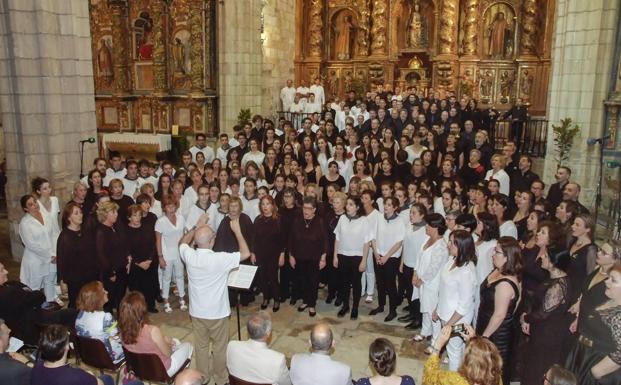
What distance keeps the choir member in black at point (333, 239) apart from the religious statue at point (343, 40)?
1453 centimetres

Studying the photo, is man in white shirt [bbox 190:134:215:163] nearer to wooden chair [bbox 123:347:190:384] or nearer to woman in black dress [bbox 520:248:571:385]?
wooden chair [bbox 123:347:190:384]

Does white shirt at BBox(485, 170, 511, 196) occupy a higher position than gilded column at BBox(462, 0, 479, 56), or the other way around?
gilded column at BBox(462, 0, 479, 56)

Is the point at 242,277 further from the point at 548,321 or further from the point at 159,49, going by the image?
the point at 159,49

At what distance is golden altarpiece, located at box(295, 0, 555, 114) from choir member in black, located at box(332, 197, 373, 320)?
13.8 m

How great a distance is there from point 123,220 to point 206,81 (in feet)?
31.5

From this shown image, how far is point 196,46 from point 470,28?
33.2 feet

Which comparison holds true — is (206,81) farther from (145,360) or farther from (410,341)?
(145,360)

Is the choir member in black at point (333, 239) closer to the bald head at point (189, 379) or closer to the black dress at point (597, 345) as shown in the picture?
the black dress at point (597, 345)

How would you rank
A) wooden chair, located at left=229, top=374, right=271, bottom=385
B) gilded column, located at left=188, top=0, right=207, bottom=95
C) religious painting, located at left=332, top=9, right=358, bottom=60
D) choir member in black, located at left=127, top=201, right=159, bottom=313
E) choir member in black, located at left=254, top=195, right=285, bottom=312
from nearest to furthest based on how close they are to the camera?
wooden chair, located at left=229, top=374, right=271, bottom=385
choir member in black, located at left=127, top=201, right=159, bottom=313
choir member in black, located at left=254, top=195, right=285, bottom=312
gilded column, located at left=188, top=0, right=207, bottom=95
religious painting, located at left=332, top=9, right=358, bottom=60

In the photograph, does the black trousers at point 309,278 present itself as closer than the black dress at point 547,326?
No

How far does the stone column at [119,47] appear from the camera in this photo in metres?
17.6

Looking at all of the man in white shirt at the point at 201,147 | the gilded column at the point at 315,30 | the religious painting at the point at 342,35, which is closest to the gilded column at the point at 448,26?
the religious painting at the point at 342,35

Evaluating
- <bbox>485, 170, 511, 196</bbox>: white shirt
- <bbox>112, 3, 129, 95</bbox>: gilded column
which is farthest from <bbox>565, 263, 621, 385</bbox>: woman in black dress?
<bbox>112, 3, 129, 95</bbox>: gilded column

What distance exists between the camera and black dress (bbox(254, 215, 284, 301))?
23.3 ft
